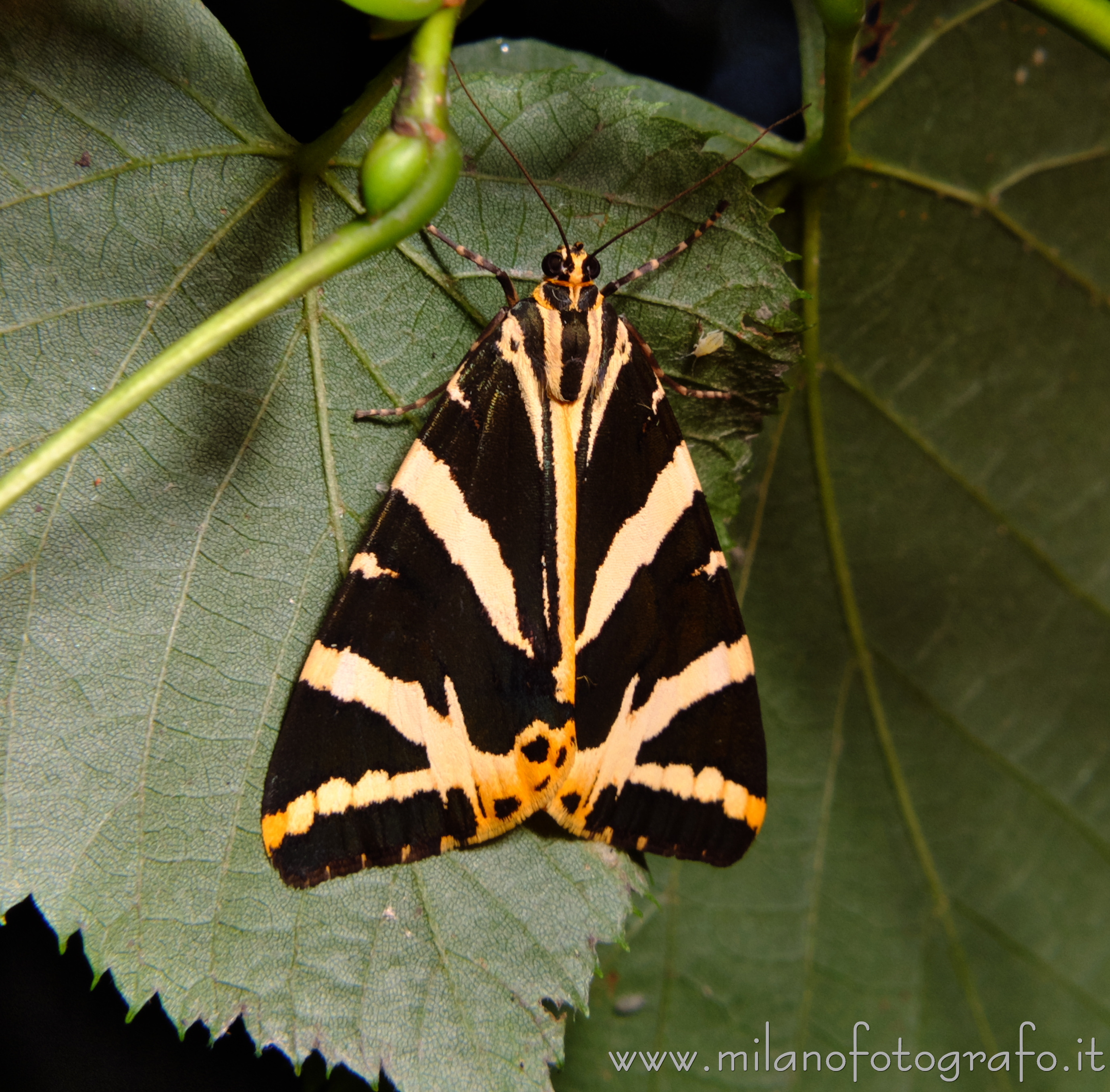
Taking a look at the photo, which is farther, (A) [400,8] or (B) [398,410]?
(B) [398,410]

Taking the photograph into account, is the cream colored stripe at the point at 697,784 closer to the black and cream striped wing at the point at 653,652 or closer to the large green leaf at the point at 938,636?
the black and cream striped wing at the point at 653,652

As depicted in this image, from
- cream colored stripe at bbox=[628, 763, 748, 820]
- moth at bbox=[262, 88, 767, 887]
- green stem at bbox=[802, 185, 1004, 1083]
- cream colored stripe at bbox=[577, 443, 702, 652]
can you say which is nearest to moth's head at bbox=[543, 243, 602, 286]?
moth at bbox=[262, 88, 767, 887]

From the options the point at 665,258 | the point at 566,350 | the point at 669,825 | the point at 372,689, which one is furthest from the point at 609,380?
the point at 669,825

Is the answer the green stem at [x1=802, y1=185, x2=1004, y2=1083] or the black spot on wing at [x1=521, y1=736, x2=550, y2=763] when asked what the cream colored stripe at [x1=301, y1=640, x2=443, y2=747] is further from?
the green stem at [x1=802, y1=185, x2=1004, y2=1083]

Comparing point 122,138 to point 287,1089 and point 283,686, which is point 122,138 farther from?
point 287,1089

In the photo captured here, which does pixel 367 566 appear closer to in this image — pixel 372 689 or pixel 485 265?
pixel 372 689

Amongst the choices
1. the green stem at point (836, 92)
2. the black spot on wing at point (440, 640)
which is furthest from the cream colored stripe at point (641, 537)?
the green stem at point (836, 92)
